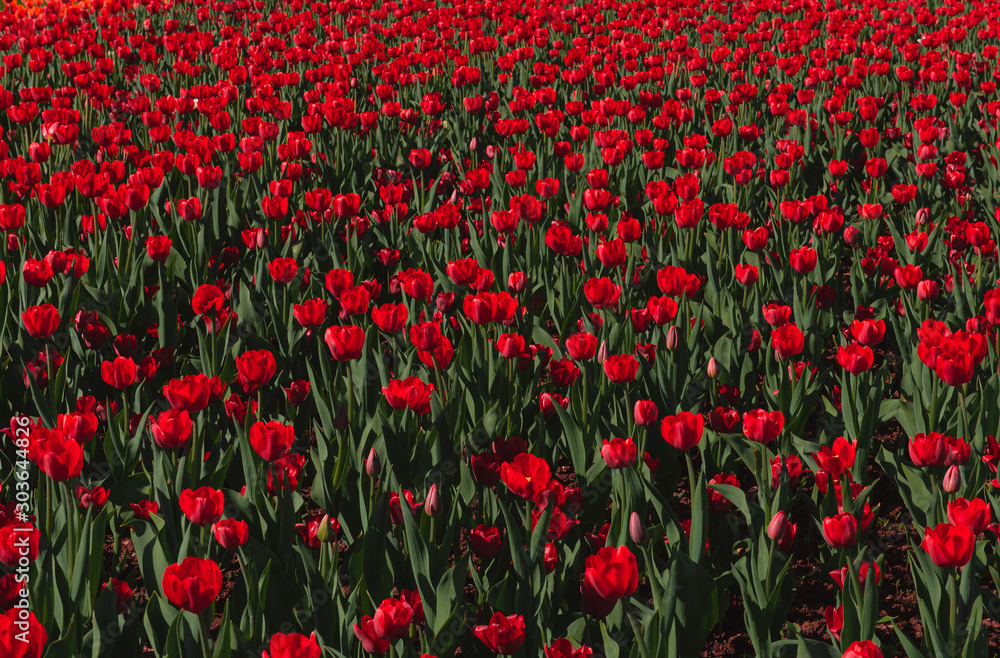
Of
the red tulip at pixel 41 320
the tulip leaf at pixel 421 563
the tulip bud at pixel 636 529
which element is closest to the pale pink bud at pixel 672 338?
the tulip bud at pixel 636 529

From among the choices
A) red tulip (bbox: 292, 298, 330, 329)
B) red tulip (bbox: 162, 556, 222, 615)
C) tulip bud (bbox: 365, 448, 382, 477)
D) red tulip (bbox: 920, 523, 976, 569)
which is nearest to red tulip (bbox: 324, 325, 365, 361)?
red tulip (bbox: 292, 298, 330, 329)

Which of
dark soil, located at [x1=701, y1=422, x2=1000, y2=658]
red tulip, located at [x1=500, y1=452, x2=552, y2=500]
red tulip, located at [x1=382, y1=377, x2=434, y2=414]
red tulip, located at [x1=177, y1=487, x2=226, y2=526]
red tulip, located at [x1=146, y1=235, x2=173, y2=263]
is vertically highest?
red tulip, located at [x1=146, y1=235, x2=173, y2=263]

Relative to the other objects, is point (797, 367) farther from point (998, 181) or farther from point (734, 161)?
point (998, 181)

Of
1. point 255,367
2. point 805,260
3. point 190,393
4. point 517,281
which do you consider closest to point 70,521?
point 190,393

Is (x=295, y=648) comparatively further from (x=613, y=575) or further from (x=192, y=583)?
(x=613, y=575)

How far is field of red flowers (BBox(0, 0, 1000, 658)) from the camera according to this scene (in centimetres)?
175

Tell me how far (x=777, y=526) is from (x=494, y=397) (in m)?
1.01

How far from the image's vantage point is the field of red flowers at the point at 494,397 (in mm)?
1745

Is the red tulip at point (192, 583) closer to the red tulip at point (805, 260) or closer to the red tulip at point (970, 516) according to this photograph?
the red tulip at point (970, 516)

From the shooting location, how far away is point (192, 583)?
1.47 meters

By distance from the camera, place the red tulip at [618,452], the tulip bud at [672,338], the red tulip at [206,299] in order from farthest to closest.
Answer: the red tulip at [206,299]
the tulip bud at [672,338]
the red tulip at [618,452]

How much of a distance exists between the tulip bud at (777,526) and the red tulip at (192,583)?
108 centimetres

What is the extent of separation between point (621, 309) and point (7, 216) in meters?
2.23

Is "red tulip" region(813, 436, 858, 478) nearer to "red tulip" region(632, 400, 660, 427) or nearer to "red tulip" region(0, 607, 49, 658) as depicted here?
"red tulip" region(632, 400, 660, 427)
